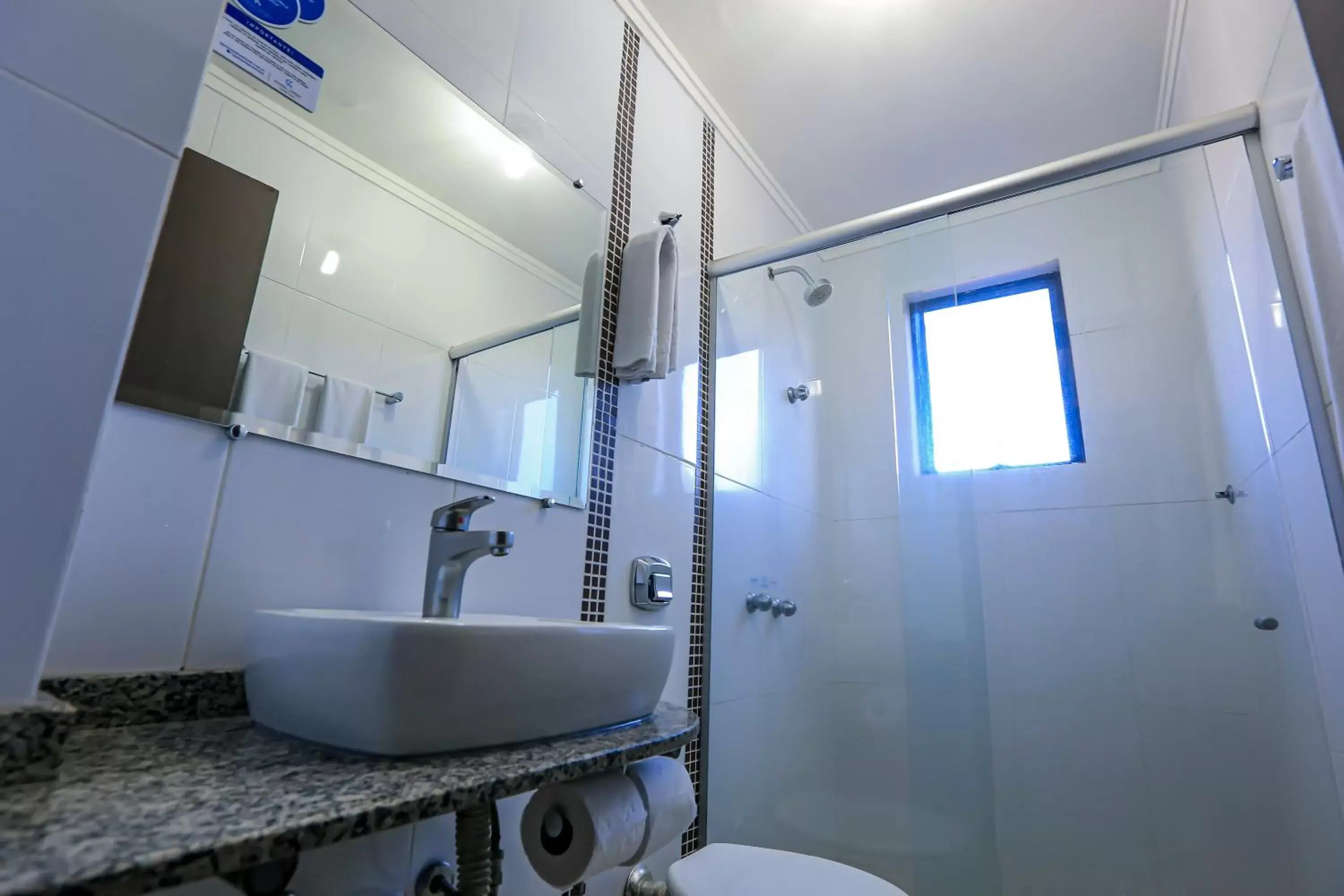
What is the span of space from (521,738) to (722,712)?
46.7 inches

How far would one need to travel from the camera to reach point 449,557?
91cm

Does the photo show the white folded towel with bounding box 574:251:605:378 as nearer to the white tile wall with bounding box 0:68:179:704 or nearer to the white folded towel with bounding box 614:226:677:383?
the white folded towel with bounding box 614:226:677:383

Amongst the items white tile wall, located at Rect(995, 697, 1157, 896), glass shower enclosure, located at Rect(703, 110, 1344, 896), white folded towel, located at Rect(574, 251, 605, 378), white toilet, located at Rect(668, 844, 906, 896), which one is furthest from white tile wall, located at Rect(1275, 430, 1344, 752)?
white folded towel, located at Rect(574, 251, 605, 378)

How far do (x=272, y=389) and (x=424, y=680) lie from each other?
1.74ft

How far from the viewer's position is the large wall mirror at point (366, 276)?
0.86 meters

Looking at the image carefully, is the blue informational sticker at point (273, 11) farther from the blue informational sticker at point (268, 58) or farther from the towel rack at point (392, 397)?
the towel rack at point (392, 397)

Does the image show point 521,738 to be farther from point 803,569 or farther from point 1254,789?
point 1254,789

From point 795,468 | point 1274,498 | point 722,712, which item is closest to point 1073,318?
point 1274,498

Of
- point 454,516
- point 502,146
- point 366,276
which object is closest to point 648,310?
point 502,146

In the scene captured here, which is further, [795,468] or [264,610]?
[795,468]

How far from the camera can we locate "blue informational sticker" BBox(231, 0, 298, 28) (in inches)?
37.4

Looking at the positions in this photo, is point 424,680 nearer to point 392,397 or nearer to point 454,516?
point 454,516

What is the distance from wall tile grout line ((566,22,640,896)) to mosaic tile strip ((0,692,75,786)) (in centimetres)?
91

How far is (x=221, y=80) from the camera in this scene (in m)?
0.90
